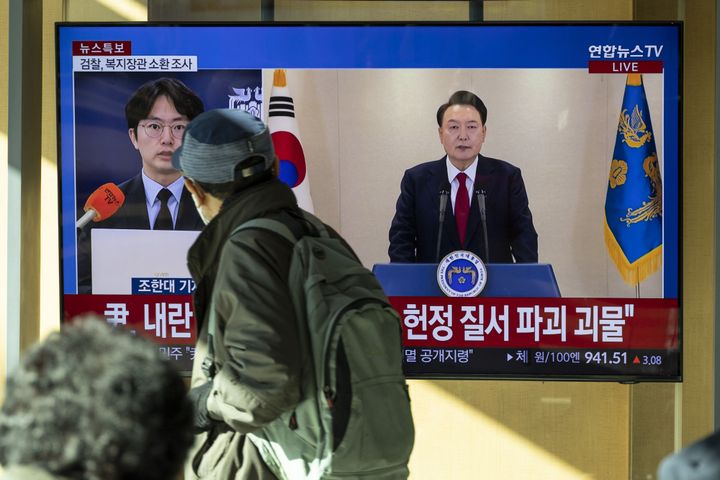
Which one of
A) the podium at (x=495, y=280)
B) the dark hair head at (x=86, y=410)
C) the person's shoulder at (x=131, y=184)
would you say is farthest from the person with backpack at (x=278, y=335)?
the person's shoulder at (x=131, y=184)

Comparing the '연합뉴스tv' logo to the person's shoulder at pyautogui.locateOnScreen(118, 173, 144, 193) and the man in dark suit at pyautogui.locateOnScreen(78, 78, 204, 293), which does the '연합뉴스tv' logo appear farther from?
the person's shoulder at pyautogui.locateOnScreen(118, 173, 144, 193)

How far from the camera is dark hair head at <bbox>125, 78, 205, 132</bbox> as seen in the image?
455 cm

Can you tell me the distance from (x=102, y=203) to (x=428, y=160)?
4.61 ft

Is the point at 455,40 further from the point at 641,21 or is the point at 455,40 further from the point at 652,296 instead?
the point at 652,296

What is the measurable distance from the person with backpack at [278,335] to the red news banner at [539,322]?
1726mm

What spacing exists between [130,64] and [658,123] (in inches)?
88.0

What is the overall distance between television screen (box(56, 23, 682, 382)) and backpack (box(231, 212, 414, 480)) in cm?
179

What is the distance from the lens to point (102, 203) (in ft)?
14.9

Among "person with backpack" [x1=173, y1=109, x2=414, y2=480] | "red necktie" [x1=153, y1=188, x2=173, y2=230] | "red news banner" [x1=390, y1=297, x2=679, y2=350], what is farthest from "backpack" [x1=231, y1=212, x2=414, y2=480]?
"red necktie" [x1=153, y1=188, x2=173, y2=230]

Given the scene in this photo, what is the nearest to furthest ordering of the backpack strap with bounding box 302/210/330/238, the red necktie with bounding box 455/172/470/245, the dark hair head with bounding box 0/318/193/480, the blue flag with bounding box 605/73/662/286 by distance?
the dark hair head with bounding box 0/318/193/480, the backpack strap with bounding box 302/210/330/238, the blue flag with bounding box 605/73/662/286, the red necktie with bounding box 455/172/470/245

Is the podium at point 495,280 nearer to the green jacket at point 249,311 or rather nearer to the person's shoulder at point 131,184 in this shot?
the person's shoulder at point 131,184

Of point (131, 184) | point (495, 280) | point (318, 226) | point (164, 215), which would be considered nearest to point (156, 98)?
point (131, 184)

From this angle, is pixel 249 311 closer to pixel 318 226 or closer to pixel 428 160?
pixel 318 226

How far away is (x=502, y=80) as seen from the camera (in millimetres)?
4496
